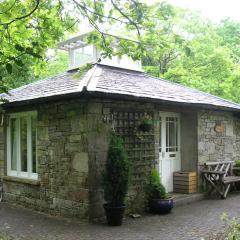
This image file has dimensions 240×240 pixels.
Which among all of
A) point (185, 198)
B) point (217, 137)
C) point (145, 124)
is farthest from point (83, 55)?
point (185, 198)

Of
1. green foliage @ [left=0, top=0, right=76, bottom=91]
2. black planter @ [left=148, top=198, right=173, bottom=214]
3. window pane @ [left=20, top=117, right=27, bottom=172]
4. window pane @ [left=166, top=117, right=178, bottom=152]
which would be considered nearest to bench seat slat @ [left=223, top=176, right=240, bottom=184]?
window pane @ [left=166, top=117, right=178, bottom=152]

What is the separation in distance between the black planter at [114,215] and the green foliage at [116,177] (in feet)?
0.31

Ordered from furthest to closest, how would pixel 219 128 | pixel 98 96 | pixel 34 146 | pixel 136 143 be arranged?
pixel 219 128
pixel 34 146
pixel 136 143
pixel 98 96

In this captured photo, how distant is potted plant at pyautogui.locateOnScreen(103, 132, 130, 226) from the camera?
7445 millimetres

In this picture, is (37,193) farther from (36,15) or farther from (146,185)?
(36,15)

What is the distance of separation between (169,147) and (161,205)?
2491mm

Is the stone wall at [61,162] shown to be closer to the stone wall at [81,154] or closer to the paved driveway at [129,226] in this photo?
the stone wall at [81,154]

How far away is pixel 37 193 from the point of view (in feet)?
30.2

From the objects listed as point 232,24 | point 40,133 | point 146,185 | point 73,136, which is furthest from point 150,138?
point 232,24

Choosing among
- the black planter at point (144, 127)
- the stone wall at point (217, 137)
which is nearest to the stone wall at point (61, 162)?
the black planter at point (144, 127)

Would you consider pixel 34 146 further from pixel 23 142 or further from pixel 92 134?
pixel 92 134

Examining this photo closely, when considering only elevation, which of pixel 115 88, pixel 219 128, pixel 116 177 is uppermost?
pixel 115 88

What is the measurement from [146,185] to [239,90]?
1349 cm

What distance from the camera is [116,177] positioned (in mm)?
7422
